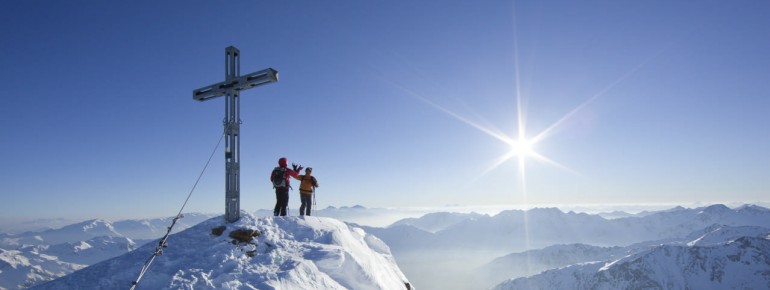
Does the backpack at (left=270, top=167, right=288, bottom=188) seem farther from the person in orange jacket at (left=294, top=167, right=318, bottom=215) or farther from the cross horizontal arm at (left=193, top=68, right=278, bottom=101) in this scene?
the cross horizontal arm at (left=193, top=68, right=278, bottom=101)

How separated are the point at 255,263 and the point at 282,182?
5747mm

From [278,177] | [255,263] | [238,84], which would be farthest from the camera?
[278,177]

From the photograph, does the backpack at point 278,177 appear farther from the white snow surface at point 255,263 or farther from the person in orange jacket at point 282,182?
the white snow surface at point 255,263

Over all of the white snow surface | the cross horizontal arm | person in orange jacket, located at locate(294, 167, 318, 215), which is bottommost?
the white snow surface

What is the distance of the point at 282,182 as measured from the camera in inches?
643

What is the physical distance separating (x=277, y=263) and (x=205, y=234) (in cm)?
367

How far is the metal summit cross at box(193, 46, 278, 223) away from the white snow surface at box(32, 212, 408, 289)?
2.57ft

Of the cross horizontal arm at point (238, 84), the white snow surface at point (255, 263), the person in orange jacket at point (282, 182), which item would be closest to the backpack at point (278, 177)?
the person in orange jacket at point (282, 182)

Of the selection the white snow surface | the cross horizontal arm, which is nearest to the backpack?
the white snow surface

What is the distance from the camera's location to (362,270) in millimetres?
12062

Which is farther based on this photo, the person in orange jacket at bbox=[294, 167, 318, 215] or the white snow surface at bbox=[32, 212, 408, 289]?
the person in orange jacket at bbox=[294, 167, 318, 215]

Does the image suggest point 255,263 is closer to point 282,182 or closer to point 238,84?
point 282,182

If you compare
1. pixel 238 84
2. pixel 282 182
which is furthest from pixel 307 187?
pixel 238 84

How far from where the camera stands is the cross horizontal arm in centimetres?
1422
